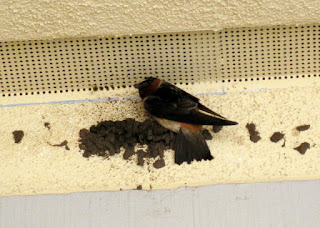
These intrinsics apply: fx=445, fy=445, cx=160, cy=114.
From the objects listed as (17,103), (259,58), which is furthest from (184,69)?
(17,103)

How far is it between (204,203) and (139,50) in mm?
782

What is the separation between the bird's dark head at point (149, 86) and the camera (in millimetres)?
2021

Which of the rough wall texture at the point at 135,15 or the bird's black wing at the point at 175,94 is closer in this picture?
the rough wall texture at the point at 135,15

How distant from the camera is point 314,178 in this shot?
2070 mm

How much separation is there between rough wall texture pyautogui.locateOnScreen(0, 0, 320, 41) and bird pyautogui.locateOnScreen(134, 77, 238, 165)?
28cm

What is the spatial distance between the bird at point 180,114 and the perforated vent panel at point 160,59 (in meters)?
0.14

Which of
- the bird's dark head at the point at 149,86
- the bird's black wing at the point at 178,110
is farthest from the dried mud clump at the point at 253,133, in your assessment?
the bird's dark head at the point at 149,86

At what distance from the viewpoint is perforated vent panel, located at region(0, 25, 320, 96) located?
6.91 feet

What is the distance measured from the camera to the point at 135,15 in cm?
182

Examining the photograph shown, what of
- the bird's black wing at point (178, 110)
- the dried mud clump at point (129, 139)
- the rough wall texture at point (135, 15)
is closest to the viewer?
the rough wall texture at point (135, 15)

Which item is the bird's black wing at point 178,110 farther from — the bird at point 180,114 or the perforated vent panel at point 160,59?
the perforated vent panel at point 160,59

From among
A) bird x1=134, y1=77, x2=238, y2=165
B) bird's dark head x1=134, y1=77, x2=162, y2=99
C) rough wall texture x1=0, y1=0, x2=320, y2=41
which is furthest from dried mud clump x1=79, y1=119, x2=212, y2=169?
rough wall texture x1=0, y1=0, x2=320, y2=41

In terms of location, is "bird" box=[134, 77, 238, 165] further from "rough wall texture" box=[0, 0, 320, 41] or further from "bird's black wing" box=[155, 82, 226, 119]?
"rough wall texture" box=[0, 0, 320, 41]

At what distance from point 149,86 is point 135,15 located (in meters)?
0.35
